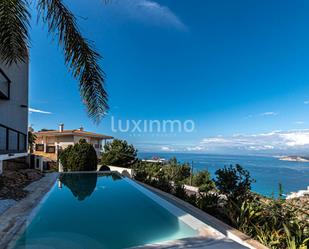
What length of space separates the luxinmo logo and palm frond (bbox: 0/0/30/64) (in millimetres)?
17383

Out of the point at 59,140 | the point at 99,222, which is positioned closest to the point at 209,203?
the point at 99,222

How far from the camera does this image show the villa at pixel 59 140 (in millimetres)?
24344

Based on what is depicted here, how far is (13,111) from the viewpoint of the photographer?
12516 mm

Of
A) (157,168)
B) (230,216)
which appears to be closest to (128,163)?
(157,168)

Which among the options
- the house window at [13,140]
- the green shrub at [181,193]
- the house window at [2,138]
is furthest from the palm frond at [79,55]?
the house window at [13,140]

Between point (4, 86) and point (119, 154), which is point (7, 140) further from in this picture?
point (119, 154)

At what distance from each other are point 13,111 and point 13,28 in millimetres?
11022

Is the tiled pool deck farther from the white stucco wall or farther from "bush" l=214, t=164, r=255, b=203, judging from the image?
the white stucco wall

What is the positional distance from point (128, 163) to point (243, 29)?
13.3 metres

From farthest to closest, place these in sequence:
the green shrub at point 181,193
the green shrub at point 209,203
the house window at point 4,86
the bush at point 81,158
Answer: the bush at point 81,158 → the house window at point 4,86 → the green shrub at point 181,193 → the green shrub at point 209,203

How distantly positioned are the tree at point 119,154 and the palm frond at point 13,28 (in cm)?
1475

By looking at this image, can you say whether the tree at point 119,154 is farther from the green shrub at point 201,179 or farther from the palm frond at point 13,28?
the palm frond at point 13,28

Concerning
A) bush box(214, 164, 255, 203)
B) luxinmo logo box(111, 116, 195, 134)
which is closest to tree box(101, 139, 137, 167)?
luxinmo logo box(111, 116, 195, 134)

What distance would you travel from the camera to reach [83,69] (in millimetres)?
4168
